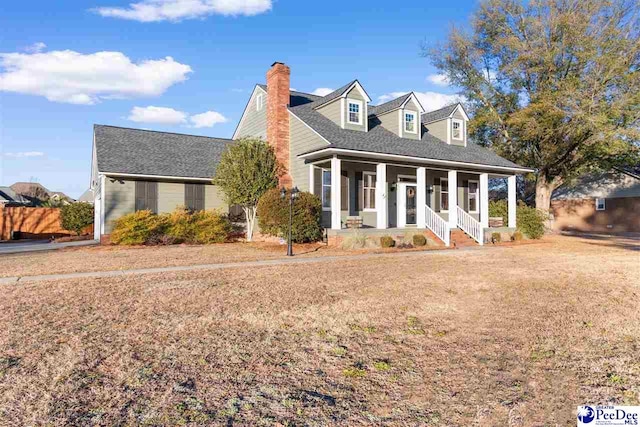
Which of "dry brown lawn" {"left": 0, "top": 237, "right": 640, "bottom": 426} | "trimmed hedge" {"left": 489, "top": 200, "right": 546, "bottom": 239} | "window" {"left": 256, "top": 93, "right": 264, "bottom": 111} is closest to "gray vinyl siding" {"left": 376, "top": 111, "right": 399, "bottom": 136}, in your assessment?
"window" {"left": 256, "top": 93, "right": 264, "bottom": 111}

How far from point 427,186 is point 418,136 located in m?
2.62

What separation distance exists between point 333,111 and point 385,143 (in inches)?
113

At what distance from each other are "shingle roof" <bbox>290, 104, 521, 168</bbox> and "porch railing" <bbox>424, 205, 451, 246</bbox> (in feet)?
8.31

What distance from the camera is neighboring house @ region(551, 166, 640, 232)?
2977cm

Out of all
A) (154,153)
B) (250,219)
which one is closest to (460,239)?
(250,219)

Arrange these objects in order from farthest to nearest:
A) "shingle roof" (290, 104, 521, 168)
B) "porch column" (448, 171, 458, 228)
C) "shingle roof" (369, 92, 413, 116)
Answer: "shingle roof" (369, 92, 413, 116)
"porch column" (448, 171, 458, 228)
"shingle roof" (290, 104, 521, 168)

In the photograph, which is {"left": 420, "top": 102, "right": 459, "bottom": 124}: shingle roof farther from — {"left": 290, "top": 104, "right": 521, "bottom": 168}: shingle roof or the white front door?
the white front door

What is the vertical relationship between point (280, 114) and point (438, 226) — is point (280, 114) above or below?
above

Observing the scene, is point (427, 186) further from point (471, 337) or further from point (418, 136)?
point (471, 337)

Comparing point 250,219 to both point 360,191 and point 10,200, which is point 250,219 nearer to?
point 360,191

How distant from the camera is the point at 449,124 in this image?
21.7 metres

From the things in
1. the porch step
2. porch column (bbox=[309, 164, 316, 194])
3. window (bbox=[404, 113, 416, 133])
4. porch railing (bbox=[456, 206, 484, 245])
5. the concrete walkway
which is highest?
window (bbox=[404, 113, 416, 133])

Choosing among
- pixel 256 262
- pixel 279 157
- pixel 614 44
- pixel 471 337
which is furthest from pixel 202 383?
pixel 614 44

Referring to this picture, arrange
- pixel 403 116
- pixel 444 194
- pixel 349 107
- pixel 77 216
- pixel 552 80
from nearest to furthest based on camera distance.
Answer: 1. pixel 349 107
2. pixel 403 116
3. pixel 77 216
4. pixel 444 194
5. pixel 552 80
